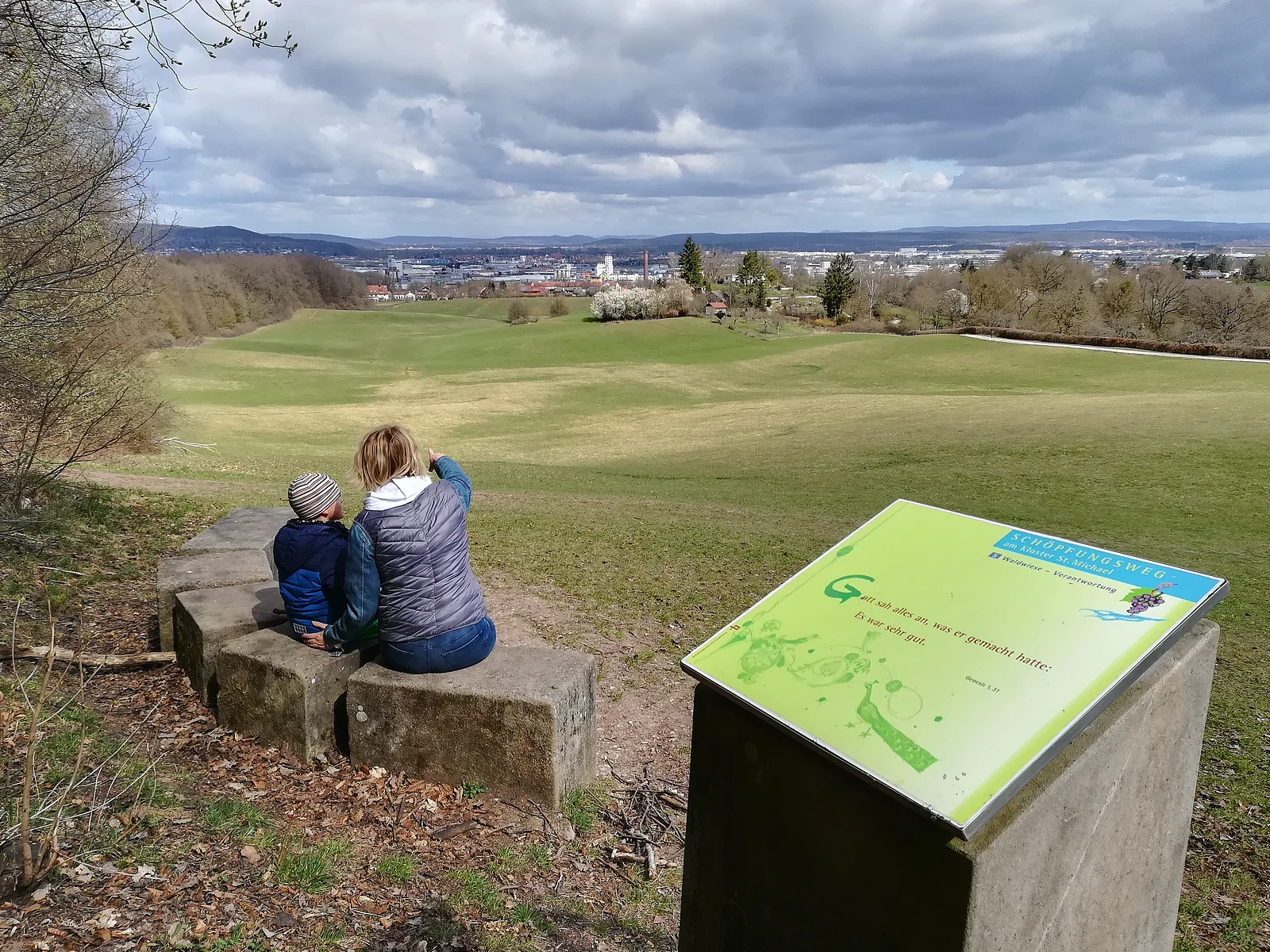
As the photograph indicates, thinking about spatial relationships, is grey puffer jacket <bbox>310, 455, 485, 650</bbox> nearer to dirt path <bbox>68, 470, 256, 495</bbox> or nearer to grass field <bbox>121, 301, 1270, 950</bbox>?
grass field <bbox>121, 301, 1270, 950</bbox>

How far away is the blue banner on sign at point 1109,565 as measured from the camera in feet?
7.00

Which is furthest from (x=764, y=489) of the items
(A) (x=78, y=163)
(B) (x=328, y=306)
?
(B) (x=328, y=306)

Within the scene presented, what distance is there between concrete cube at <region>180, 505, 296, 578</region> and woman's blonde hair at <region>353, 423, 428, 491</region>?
2647mm

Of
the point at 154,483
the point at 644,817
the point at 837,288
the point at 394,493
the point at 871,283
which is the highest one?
the point at 871,283

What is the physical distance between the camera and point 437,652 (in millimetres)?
4469

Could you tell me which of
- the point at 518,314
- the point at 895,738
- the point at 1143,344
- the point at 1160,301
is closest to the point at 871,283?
the point at 1160,301

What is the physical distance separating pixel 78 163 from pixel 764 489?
13.7 metres

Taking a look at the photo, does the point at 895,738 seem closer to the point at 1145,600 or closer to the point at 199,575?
the point at 1145,600

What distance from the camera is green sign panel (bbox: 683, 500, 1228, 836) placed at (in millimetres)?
1876

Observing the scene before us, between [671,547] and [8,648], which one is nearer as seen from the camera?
[8,648]

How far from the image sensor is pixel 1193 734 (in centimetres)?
238

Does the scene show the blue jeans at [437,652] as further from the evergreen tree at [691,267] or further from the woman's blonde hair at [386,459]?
the evergreen tree at [691,267]

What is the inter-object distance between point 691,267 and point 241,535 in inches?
3728

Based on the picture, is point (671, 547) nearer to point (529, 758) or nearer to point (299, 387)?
point (529, 758)
